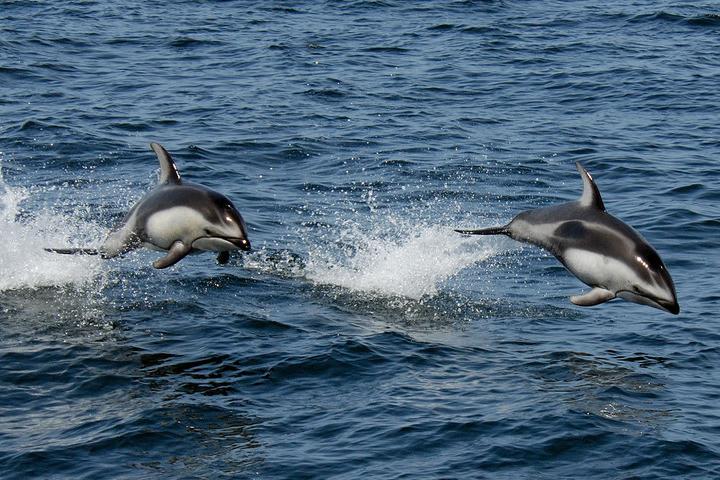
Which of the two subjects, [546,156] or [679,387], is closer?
[679,387]

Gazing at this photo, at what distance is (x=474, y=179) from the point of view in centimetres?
2123

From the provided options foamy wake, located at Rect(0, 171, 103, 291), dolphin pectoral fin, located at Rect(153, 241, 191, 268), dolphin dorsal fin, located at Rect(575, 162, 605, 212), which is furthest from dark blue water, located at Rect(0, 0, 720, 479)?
dolphin dorsal fin, located at Rect(575, 162, 605, 212)

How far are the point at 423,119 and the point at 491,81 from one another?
3.67 meters

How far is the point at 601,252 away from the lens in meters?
12.4

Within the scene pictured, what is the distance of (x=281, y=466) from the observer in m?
11.0

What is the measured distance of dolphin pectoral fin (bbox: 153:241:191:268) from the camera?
12.4 meters

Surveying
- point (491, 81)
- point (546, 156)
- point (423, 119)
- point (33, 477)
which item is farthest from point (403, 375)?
point (491, 81)

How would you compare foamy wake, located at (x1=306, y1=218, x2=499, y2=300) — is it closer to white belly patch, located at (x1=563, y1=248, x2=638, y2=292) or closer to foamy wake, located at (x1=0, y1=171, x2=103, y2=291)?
foamy wake, located at (x1=0, y1=171, x2=103, y2=291)

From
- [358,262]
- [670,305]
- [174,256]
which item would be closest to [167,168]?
[174,256]

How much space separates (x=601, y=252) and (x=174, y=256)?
13.5 ft

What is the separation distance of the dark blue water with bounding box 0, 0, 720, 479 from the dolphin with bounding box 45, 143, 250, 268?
132 cm

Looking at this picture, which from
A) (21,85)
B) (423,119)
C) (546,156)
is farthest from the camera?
(21,85)

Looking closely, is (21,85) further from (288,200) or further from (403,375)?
(403,375)

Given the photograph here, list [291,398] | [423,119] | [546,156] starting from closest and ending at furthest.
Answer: [291,398] → [546,156] → [423,119]
